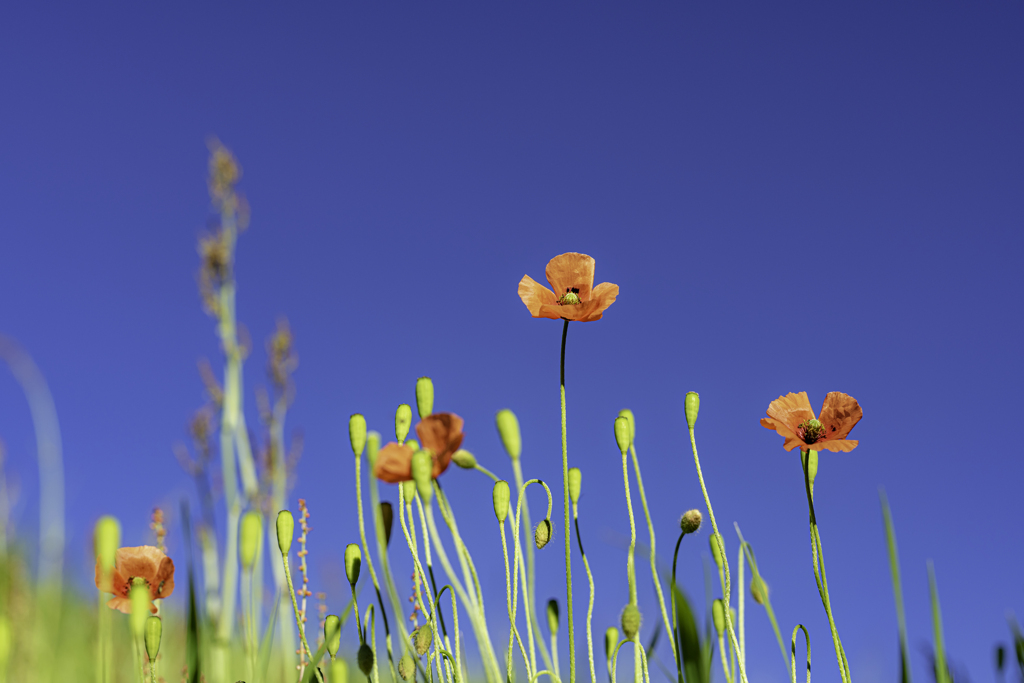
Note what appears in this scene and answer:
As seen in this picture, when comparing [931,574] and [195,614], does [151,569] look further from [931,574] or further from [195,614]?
[931,574]

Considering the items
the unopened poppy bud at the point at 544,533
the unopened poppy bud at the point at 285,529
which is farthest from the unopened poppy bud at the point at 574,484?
the unopened poppy bud at the point at 285,529

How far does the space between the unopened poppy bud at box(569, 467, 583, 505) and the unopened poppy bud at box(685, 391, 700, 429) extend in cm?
29

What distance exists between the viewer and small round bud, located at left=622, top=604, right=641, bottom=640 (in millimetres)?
1381

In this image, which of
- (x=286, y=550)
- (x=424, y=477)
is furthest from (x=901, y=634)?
(x=286, y=550)

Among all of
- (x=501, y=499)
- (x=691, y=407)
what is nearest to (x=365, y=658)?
(x=501, y=499)

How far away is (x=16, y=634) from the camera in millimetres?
2826

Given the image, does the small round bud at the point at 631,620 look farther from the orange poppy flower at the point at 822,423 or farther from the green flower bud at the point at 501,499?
the orange poppy flower at the point at 822,423

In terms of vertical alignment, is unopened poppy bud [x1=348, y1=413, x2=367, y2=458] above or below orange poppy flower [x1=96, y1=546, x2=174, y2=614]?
above

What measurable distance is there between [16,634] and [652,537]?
8.36 feet

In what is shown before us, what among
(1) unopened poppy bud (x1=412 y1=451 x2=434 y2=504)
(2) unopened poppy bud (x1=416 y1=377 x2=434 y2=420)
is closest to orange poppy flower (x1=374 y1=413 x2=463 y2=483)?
(1) unopened poppy bud (x1=412 y1=451 x2=434 y2=504)

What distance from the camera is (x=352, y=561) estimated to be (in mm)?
1582

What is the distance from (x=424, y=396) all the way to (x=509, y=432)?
0.71 ft

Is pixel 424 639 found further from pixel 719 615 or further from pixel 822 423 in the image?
pixel 822 423

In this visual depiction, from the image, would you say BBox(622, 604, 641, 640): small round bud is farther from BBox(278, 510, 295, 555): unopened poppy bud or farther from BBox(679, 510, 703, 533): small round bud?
BBox(278, 510, 295, 555): unopened poppy bud
